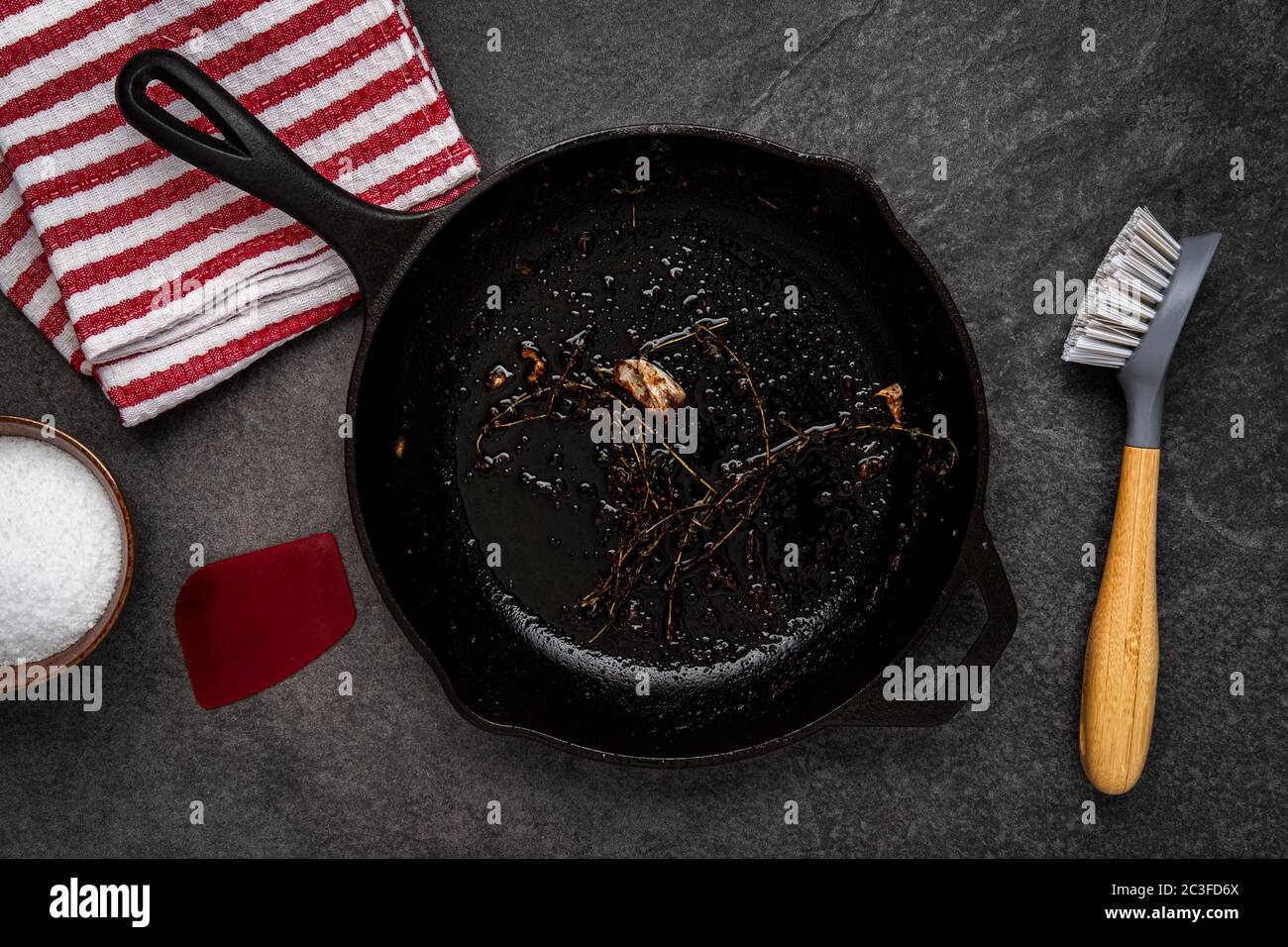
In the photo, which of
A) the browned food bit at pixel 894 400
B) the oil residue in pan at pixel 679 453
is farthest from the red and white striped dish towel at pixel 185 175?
the browned food bit at pixel 894 400

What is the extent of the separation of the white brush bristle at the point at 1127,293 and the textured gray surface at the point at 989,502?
3cm

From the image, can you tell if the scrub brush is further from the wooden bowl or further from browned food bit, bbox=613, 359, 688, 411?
the wooden bowl

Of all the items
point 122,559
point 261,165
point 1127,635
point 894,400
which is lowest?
point 1127,635

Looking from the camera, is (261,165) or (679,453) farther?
(679,453)

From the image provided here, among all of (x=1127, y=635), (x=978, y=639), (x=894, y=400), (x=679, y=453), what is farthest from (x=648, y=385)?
(x=1127, y=635)

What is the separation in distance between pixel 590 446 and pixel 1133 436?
45 cm

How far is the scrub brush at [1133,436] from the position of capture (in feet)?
2.19

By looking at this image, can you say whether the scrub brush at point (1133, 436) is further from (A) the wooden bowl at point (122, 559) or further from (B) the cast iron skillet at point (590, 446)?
(A) the wooden bowl at point (122, 559)

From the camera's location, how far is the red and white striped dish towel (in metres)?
0.65

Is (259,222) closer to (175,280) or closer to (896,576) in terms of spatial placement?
(175,280)

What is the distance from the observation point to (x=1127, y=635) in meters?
0.67

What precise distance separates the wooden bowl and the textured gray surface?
6 centimetres

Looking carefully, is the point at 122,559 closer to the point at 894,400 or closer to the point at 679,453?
the point at 679,453

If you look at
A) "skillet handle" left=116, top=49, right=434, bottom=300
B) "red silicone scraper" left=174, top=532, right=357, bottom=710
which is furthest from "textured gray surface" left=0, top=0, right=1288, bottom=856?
"skillet handle" left=116, top=49, right=434, bottom=300
